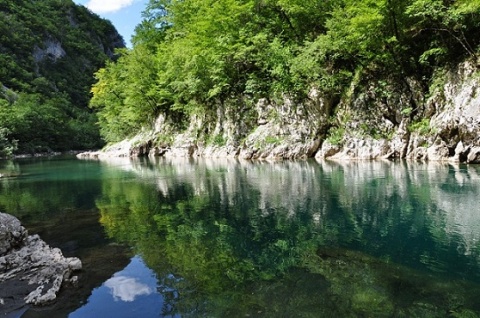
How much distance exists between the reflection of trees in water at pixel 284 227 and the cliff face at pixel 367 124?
21.8 ft

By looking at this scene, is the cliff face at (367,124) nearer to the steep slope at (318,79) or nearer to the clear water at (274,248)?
the steep slope at (318,79)

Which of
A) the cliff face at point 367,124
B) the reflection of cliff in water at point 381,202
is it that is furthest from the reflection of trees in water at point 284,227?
the cliff face at point 367,124

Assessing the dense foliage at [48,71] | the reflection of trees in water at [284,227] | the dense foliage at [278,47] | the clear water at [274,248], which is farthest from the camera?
the dense foliage at [48,71]

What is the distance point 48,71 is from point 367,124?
104772mm

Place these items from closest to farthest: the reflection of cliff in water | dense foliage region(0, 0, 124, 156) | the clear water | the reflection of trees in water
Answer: the clear water
the reflection of trees in water
the reflection of cliff in water
dense foliage region(0, 0, 124, 156)

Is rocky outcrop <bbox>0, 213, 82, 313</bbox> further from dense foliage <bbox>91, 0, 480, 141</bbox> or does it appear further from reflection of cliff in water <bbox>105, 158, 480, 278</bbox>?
dense foliage <bbox>91, 0, 480, 141</bbox>

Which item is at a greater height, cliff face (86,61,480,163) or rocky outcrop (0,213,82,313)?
cliff face (86,61,480,163)

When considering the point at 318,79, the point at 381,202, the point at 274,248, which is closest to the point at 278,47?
the point at 318,79

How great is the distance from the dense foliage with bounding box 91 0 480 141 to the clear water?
14.3 m

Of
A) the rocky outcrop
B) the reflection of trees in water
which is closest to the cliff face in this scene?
the reflection of trees in water

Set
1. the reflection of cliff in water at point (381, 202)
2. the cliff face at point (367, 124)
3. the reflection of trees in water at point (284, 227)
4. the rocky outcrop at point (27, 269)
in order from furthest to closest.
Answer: the cliff face at point (367, 124), the reflection of cliff in water at point (381, 202), the reflection of trees in water at point (284, 227), the rocky outcrop at point (27, 269)

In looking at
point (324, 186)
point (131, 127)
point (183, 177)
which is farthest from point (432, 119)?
point (131, 127)

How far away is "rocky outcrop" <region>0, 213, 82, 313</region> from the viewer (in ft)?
21.7

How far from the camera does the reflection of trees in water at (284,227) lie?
24.8ft
